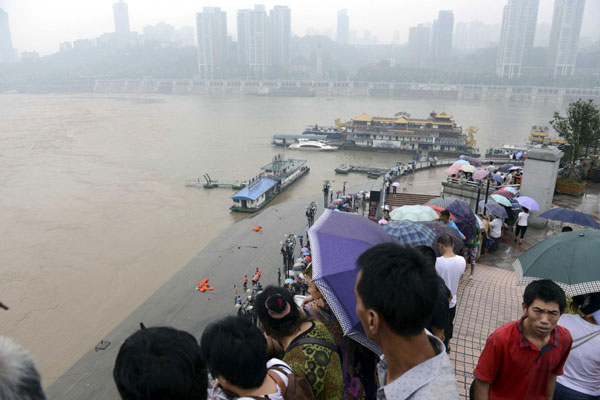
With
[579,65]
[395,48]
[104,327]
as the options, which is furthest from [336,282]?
[395,48]

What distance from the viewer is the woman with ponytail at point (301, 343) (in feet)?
5.55

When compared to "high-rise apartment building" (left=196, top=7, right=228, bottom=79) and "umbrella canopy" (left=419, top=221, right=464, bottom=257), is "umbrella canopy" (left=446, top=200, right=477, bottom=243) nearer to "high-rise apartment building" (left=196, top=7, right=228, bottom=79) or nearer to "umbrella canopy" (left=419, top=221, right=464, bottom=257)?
"umbrella canopy" (left=419, top=221, right=464, bottom=257)

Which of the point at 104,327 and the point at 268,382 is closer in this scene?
the point at 268,382

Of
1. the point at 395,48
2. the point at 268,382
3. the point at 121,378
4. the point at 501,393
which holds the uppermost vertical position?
the point at 395,48

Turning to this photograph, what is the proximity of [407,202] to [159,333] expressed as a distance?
12.1 meters

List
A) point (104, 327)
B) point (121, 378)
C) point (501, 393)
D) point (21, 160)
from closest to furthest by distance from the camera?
point (121, 378) → point (501, 393) → point (104, 327) → point (21, 160)

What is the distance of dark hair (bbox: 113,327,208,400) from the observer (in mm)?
1087

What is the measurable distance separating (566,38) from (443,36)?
52781 mm

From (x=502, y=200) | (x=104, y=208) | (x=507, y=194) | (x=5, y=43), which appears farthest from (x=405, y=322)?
(x=5, y=43)

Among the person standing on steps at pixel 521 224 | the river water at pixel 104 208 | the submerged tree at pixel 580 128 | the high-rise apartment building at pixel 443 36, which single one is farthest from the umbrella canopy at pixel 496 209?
the high-rise apartment building at pixel 443 36

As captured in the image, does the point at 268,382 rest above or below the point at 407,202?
above

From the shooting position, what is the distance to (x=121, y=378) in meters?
1.10

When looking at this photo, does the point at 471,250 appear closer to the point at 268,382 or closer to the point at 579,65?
the point at 268,382

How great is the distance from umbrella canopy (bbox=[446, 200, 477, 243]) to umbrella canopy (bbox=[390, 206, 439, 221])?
446 millimetres
